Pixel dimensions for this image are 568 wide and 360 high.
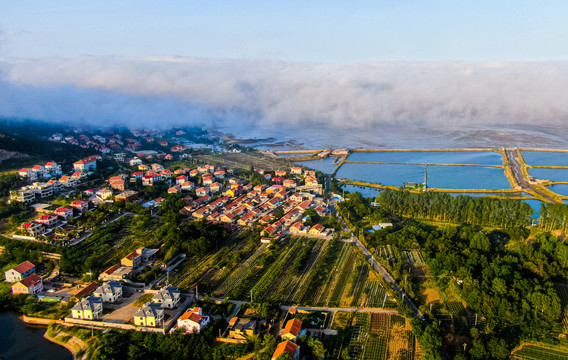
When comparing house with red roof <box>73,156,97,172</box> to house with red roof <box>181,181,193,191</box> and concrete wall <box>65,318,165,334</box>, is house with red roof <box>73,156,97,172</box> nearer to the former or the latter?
house with red roof <box>181,181,193,191</box>

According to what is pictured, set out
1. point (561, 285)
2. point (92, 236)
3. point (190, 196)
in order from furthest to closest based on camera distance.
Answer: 1. point (190, 196)
2. point (92, 236)
3. point (561, 285)

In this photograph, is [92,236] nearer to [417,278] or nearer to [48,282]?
[48,282]

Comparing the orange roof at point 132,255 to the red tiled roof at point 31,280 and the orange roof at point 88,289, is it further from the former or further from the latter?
the red tiled roof at point 31,280

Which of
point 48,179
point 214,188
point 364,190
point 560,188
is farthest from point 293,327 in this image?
point 560,188

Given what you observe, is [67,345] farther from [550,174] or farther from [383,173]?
[550,174]

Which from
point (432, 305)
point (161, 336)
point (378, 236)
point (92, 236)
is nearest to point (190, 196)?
point (92, 236)

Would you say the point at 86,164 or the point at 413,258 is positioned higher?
the point at 413,258
